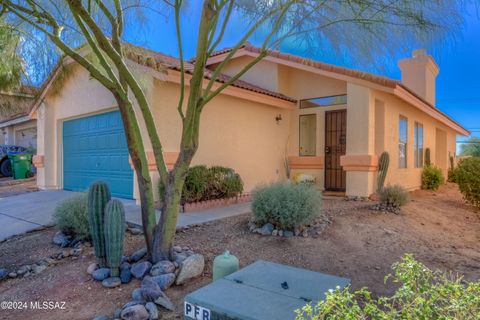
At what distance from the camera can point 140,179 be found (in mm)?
4656

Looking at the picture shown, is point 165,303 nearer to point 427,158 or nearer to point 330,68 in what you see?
point 330,68

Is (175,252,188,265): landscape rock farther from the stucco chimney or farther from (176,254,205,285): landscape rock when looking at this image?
the stucco chimney

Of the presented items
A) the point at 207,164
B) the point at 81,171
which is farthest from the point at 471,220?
the point at 81,171

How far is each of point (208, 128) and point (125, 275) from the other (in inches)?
219

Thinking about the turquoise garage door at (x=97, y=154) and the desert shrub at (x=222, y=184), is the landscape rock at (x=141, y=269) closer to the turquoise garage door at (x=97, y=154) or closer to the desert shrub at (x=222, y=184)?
the desert shrub at (x=222, y=184)

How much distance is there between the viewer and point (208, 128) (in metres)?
9.30

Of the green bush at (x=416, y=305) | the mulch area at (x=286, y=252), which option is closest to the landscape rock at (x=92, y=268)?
the mulch area at (x=286, y=252)

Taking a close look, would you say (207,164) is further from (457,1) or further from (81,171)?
(457,1)

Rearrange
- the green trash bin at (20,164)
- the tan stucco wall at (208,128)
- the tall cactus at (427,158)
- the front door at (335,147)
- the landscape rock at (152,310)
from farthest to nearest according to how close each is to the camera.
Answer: the green trash bin at (20,164)
the tall cactus at (427,158)
the front door at (335,147)
the tan stucco wall at (208,128)
the landscape rock at (152,310)

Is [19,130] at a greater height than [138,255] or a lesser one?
greater

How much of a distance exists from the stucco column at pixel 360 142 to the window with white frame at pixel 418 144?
14.9ft

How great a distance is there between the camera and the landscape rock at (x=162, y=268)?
420 cm

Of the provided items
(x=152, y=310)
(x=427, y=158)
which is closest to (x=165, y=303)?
(x=152, y=310)

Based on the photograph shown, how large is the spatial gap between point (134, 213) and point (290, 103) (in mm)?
6693
